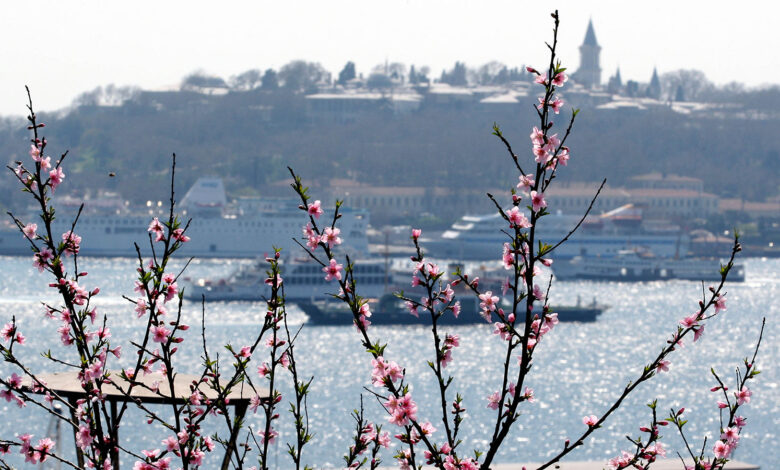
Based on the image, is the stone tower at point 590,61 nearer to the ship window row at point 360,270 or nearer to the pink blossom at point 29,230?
the ship window row at point 360,270

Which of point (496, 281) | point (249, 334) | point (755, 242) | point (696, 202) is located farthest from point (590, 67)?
point (249, 334)

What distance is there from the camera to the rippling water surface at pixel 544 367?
61.3 ft

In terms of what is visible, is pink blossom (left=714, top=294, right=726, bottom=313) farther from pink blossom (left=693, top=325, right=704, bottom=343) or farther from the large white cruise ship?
the large white cruise ship

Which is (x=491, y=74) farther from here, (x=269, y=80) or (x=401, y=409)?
(x=401, y=409)

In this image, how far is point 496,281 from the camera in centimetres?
→ 3741

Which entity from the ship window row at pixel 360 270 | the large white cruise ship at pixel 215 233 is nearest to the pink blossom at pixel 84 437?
the ship window row at pixel 360 270

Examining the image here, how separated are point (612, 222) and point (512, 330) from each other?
60021mm

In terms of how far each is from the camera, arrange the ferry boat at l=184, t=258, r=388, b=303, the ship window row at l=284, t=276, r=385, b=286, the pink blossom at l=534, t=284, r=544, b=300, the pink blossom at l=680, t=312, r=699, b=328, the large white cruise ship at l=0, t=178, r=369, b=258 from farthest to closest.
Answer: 1. the large white cruise ship at l=0, t=178, r=369, b=258
2. the ship window row at l=284, t=276, r=385, b=286
3. the ferry boat at l=184, t=258, r=388, b=303
4. the pink blossom at l=680, t=312, r=699, b=328
5. the pink blossom at l=534, t=284, r=544, b=300

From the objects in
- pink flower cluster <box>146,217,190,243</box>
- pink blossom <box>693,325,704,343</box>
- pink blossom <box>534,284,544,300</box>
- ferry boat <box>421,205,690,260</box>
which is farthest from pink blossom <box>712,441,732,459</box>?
ferry boat <box>421,205,690,260</box>

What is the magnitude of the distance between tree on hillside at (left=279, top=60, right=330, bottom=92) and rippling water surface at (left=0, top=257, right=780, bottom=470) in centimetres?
5897

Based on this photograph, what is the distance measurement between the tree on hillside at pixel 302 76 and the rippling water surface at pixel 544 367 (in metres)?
59.0

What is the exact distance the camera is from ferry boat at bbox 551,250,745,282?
165ft

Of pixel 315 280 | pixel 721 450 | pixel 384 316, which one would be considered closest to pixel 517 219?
pixel 721 450

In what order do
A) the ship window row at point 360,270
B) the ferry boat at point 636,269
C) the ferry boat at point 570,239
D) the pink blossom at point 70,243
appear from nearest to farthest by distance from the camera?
the pink blossom at point 70,243, the ship window row at point 360,270, the ferry boat at point 636,269, the ferry boat at point 570,239
